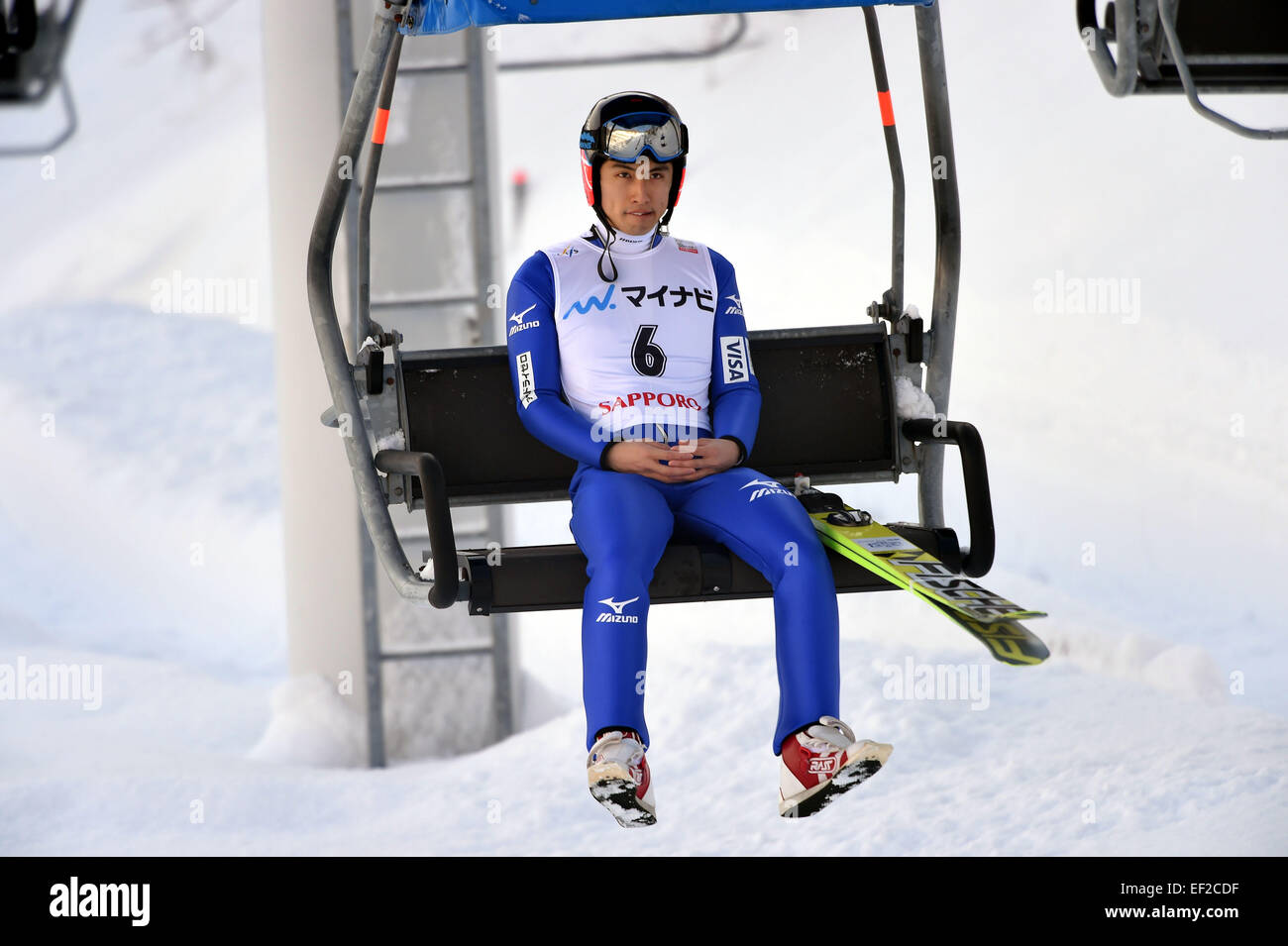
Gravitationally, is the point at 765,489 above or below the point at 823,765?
above

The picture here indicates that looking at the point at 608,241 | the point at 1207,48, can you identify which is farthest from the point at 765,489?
the point at 1207,48

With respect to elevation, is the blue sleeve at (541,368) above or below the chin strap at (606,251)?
below

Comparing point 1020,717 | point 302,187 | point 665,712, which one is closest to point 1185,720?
point 1020,717

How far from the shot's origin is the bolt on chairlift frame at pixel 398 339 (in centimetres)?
268

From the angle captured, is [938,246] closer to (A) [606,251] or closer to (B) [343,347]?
(A) [606,251]

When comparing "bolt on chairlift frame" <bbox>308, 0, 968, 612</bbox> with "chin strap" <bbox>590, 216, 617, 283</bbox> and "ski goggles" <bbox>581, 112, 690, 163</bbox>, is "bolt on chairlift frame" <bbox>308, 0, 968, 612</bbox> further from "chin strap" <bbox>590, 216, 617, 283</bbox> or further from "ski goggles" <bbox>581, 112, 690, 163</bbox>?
"chin strap" <bbox>590, 216, 617, 283</bbox>

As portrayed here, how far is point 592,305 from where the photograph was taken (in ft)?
9.20

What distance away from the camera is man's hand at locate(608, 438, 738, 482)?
2621 millimetres

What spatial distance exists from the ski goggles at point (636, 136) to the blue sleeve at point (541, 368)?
0.86 feet

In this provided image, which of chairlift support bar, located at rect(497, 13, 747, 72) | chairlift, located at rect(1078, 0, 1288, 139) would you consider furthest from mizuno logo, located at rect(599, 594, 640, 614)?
chairlift support bar, located at rect(497, 13, 747, 72)

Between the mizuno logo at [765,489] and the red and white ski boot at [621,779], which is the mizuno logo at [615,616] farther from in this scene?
the mizuno logo at [765,489]

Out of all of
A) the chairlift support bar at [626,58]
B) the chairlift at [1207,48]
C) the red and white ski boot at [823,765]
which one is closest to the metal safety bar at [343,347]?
the red and white ski boot at [823,765]

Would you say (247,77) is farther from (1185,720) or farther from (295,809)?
(1185,720)

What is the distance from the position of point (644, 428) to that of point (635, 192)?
469 mm
